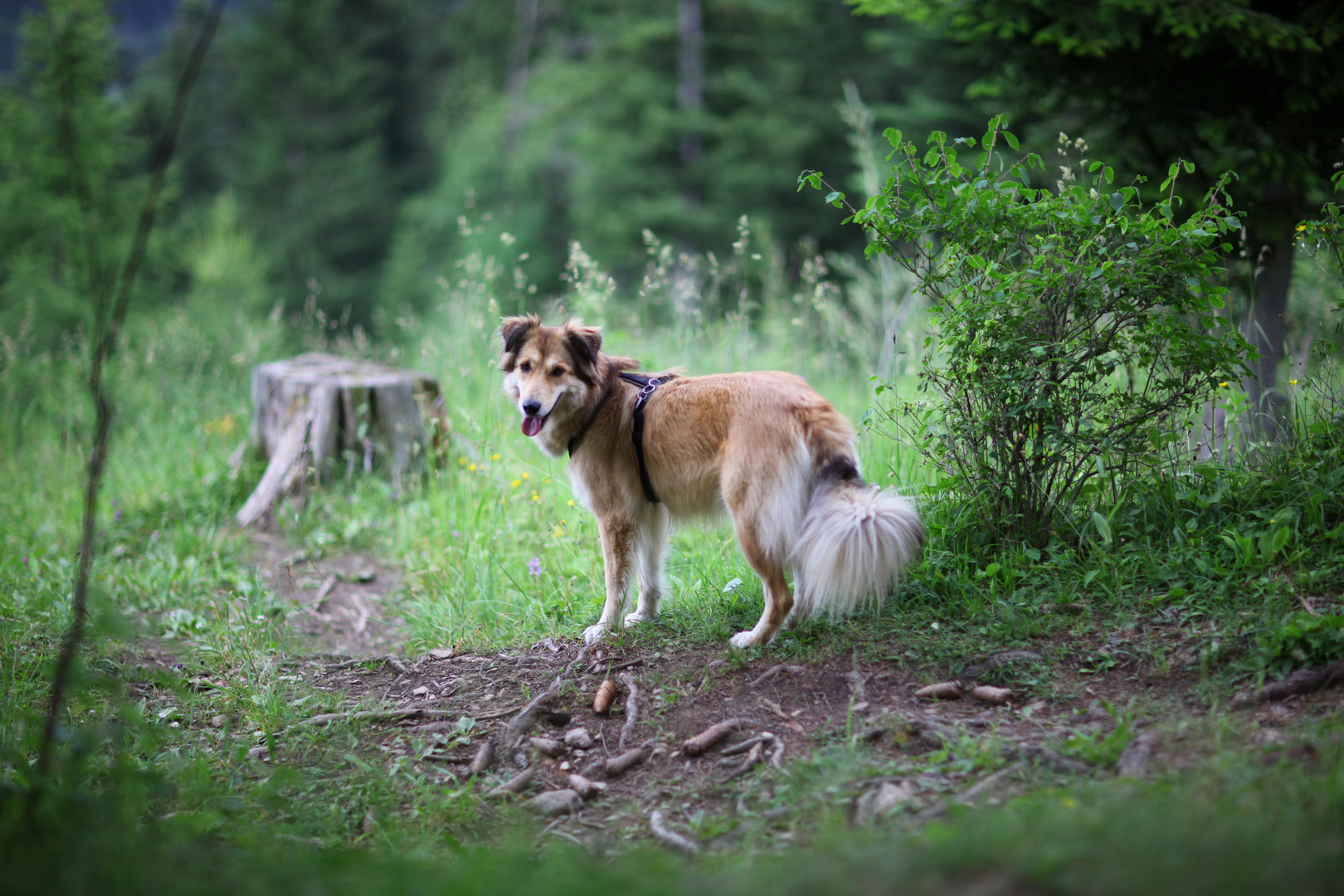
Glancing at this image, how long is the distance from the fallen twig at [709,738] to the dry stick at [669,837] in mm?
316

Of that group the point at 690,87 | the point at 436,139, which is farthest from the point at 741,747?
the point at 436,139

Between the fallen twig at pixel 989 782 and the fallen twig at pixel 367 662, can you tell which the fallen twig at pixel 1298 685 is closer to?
the fallen twig at pixel 989 782

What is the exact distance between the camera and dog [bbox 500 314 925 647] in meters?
3.08

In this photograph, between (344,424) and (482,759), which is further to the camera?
(344,424)

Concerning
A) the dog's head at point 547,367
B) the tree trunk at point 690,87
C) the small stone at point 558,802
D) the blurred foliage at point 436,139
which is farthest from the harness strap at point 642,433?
the tree trunk at point 690,87

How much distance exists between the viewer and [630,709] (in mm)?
3090

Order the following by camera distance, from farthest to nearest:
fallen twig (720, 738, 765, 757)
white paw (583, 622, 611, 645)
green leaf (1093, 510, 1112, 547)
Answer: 1. white paw (583, 622, 611, 645)
2. green leaf (1093, 510, 1112, 547)
3. fallen twig (720, 738, 765, 757)

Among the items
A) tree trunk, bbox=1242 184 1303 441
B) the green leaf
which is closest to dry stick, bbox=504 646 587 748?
the green leaf

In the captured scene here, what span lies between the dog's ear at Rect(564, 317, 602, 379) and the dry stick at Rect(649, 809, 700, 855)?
2.14m

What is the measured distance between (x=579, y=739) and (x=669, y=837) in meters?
0.72

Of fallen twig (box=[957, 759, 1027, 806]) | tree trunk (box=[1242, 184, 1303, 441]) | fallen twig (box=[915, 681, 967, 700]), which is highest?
tree trunk (box=[1242, 184, 1303, 441])

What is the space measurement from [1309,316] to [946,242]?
3.52 meters

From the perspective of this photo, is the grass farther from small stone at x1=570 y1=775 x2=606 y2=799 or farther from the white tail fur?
the white tail fur

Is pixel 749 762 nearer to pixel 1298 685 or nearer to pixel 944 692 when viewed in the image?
pixel 944 692
